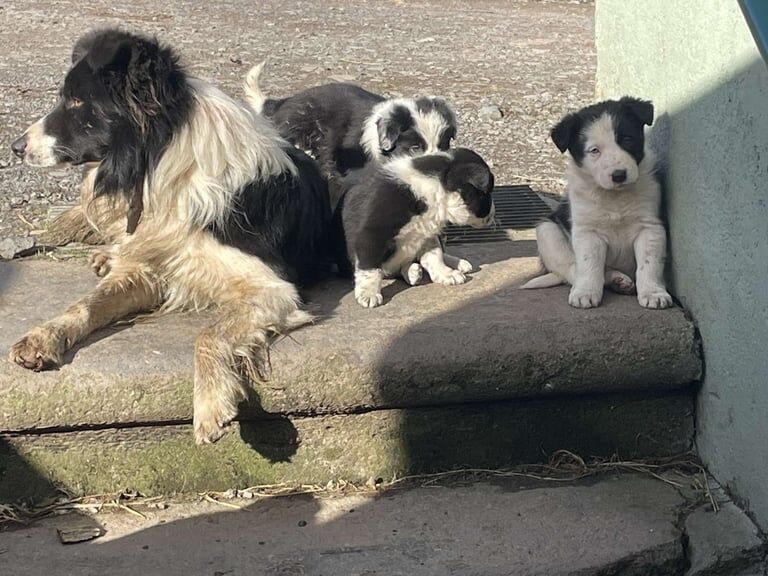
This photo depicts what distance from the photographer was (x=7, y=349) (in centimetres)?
347

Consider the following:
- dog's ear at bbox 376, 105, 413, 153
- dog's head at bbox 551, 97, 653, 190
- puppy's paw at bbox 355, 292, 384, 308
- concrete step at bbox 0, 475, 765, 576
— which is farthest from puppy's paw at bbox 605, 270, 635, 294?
dog's ear at bbox 376, 105, 413, 153

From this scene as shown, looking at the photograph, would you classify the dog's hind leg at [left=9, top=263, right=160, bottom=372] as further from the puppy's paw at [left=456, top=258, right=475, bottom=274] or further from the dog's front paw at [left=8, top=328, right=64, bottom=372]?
the puppy's paw at [left=456, top=258, right=475, bottom=274]

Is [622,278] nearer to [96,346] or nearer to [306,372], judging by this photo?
[306,372]

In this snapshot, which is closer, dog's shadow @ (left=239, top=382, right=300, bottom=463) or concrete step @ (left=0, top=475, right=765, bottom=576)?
concrete step @ (left=0, top=475, right=765, bottom=576)

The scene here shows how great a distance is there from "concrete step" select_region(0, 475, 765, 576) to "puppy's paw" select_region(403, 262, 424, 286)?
107cm

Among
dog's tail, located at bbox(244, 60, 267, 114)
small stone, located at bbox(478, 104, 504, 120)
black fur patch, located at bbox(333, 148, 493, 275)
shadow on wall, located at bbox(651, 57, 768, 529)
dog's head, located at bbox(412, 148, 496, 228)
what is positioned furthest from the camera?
small stone, located at bbox(478, 104, 504, 120)

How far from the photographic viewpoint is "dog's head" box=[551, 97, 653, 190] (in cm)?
372

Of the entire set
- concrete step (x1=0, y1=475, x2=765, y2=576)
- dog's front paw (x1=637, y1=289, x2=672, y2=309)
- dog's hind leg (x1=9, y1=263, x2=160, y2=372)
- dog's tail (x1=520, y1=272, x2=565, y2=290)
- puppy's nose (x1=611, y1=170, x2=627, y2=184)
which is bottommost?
Result: concrete step (x1=0, y1=475, x2=765, y2=576)

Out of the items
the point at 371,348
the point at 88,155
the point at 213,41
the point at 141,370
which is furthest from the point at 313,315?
the point at 213,41

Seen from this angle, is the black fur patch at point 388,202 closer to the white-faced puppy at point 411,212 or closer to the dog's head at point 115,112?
the white-faced puppy at point 411,212

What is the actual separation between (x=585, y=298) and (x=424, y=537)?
111 centimetres

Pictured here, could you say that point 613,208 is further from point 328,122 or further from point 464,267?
point 328,122

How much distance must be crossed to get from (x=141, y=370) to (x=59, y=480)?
53cm

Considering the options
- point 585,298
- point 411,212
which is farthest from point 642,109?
point 411,212
